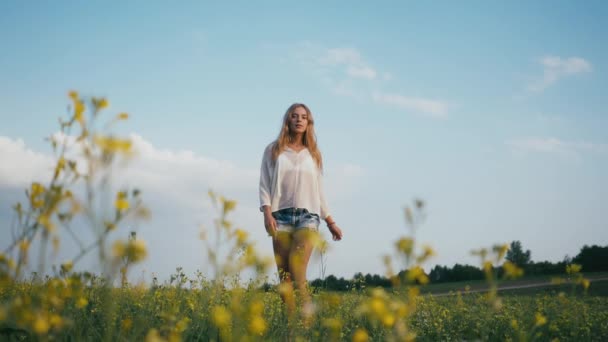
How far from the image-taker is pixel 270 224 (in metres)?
4.75

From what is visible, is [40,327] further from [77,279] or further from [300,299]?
[300,299]

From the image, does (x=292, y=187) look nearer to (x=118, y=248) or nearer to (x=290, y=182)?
(x=290, y=182)

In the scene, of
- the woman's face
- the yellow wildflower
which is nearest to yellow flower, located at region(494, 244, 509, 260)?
the yellow wildflower

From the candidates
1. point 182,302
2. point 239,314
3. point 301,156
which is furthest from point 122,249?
point 301,156

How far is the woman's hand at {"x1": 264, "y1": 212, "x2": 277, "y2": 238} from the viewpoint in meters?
4.71

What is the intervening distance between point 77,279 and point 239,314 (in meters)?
0.70

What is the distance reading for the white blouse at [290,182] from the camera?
4934 millimetres

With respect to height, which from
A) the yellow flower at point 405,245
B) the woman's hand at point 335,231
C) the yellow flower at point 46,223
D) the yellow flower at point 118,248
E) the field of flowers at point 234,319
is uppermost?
the woman's hand at point 335,231

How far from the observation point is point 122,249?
1.61 meters

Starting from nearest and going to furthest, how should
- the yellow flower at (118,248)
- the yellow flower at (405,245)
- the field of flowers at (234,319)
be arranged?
1. the yellow flower at (118,248)
2. the yellow flower at (405,245)
3. the field of flowers at (234,319)

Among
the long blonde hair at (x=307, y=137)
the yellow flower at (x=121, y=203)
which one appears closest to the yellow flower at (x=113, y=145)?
the yellow flower at (x=121, y=203)

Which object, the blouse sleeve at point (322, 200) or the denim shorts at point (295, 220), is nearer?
the denim shorts at point (295, 220)

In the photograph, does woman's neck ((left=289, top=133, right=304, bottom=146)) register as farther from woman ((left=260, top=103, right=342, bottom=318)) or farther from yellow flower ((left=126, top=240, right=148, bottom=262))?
yellow flower ((left=126, top=240, right=148, bottom=262))

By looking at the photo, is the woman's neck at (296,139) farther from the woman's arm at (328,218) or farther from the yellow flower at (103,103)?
the yellow flower at (103,103)
